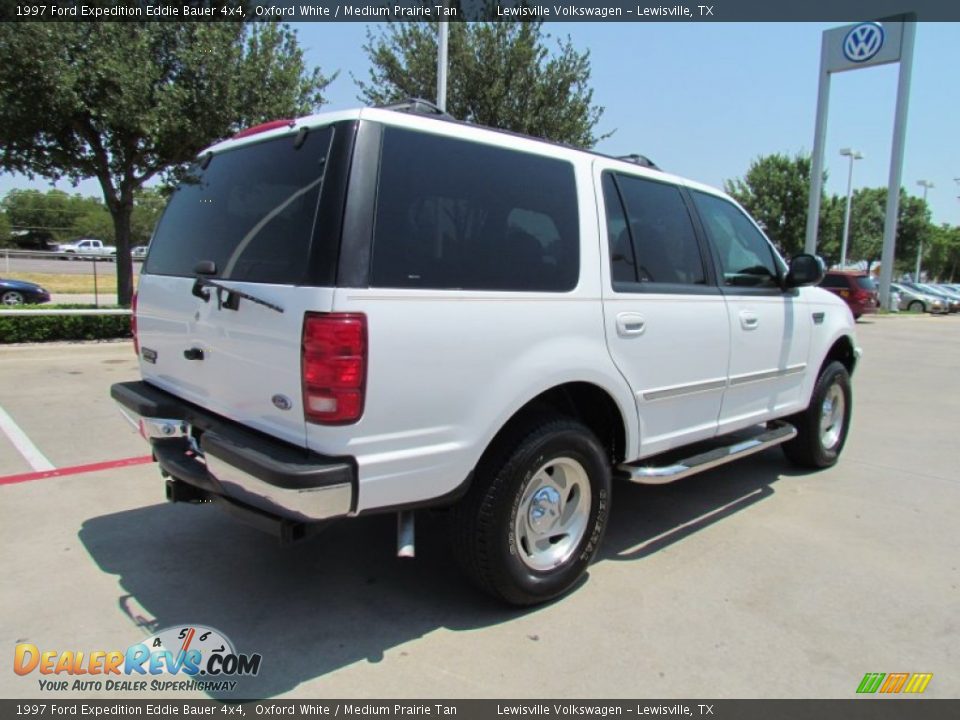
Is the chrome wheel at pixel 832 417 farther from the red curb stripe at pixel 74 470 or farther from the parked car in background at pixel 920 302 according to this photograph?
the parked car in background at pixel 920 302

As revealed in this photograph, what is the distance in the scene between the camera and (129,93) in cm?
998

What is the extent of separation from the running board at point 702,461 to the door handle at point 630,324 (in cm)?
74

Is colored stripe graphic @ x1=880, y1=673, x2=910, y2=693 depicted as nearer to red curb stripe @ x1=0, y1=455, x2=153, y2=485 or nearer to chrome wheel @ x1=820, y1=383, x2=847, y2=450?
chrome wheel @ x1=820, y1=383, x2=847, y2=450

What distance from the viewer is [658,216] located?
378 centimetres

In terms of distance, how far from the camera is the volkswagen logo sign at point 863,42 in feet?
87.5

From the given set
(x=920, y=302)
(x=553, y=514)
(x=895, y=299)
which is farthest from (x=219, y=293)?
(x=920, y=302)

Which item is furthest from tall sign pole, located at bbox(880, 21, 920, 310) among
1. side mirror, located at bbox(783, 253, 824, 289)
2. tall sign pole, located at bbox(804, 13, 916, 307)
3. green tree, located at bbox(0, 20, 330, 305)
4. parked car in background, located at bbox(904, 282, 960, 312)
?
side mirror, located at bbox(783, 253, 824, 289)

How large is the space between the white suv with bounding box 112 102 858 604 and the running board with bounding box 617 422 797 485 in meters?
0.02

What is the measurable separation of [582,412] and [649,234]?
1043 mm

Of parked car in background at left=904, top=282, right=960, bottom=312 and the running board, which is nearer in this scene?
the running board

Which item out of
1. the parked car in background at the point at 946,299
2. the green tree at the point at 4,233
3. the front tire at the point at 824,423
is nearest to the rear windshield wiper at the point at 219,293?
the front tire at the point at 824,423

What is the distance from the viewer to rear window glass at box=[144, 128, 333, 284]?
2.62 metres

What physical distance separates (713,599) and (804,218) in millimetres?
36021

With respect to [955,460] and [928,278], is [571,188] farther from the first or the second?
[928,278]
